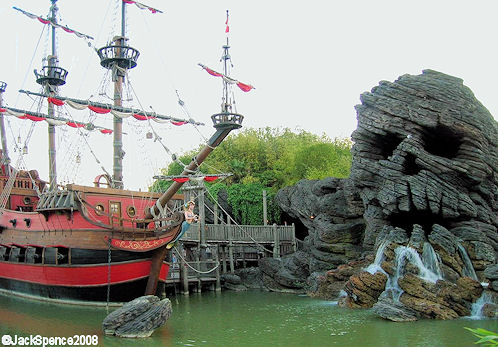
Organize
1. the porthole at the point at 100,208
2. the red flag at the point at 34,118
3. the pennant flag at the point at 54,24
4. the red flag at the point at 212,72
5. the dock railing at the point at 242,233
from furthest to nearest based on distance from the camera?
the pennant flag at the point at 54,24 < the red flag at the point at 34,118 < the dock railing at the point at 242,233 < the red flag at the point at 212,72 < the porthole at the point at 100,208

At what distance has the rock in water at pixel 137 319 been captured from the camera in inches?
482

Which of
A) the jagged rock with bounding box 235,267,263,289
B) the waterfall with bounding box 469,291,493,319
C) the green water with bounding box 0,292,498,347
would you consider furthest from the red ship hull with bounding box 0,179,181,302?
the waterfall with bounding box 469,291,493,319

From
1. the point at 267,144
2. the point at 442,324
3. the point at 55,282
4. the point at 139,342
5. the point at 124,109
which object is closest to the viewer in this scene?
the point at 139,342

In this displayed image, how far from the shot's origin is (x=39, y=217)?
20.0 metres

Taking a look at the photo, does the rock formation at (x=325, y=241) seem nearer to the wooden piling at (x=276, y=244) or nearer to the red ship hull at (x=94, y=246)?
the wooden piling at (x=276, y=244)

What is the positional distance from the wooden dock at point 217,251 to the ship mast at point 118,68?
15.6 ft

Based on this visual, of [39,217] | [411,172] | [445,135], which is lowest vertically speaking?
[39,217]

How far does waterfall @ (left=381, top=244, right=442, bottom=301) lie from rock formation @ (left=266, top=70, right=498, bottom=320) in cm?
3

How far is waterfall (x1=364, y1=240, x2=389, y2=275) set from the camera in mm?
17992

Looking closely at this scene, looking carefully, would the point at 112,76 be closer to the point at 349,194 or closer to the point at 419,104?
the point at 349,194

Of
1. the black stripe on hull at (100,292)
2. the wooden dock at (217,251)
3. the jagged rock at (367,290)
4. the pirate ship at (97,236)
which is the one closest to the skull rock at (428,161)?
the jagged rock at (367,290)

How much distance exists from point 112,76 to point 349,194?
1259 cm

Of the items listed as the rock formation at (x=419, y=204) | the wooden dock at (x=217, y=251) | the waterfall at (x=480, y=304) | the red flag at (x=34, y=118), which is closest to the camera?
the waterfall at (x=480, y=304)

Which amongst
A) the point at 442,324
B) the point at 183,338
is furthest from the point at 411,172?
the point at 183,338
